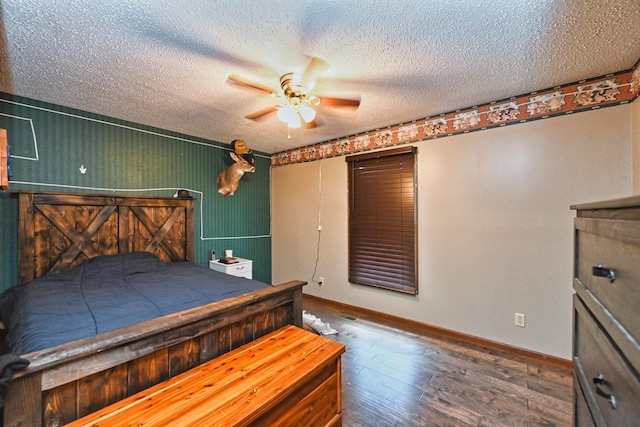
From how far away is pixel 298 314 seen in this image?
199 cm

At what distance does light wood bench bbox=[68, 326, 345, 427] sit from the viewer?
1.04 metres

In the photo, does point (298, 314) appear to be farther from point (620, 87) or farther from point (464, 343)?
point (620, 87)

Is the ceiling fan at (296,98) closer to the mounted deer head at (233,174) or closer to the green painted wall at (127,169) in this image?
the mounted deer head at (233,174)

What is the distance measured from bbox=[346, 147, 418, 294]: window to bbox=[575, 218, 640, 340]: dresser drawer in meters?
2.15

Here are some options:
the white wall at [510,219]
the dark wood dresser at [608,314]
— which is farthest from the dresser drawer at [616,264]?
the white wall at [510,219]

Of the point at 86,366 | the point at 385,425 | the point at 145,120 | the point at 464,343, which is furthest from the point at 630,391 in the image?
the point at 145,120

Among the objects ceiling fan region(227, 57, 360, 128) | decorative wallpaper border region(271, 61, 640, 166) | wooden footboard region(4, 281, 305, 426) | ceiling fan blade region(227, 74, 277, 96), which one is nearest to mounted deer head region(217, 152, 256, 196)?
decorative wallpaper border region(271, 61, 640, 166)

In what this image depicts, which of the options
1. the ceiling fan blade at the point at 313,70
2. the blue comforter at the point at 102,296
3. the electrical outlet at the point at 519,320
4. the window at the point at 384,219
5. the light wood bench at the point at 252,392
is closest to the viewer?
the light wood bench at the point at 252,392

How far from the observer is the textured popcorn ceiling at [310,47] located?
1.46 m

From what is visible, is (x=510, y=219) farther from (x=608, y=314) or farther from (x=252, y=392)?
(x=252, y=392)

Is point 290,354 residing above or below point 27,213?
below

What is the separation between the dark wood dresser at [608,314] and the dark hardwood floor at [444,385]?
828 mm

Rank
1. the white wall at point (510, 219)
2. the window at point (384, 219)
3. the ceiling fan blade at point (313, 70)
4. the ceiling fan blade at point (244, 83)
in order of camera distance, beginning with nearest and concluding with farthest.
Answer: the ceiling fan blade at point (313, 70)
the ceiling fan blade at point (244, 83)
the white wall at point (510, 219)
the window at point (384, 219)

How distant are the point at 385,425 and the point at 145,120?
3.88m
